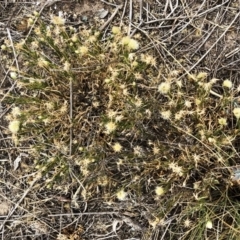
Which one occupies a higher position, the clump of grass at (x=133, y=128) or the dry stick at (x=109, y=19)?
the dry stick at (x=109, y=19)

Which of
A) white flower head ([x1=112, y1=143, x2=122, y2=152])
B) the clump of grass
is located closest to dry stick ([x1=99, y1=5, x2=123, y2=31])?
the clump of grass

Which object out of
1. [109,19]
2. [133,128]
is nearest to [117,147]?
[133,128]

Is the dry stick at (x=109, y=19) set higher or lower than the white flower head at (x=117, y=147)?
higher

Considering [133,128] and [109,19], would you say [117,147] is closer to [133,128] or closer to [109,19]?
[133,128]

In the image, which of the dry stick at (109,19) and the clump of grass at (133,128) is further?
the dry stick at (109,19)

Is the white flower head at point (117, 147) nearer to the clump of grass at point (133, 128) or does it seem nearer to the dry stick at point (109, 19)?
the clump of grass at point (133, 128)

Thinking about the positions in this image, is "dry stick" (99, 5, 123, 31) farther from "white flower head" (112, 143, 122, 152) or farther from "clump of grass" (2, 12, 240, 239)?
"white flower head" (112, 143, 122, 152)

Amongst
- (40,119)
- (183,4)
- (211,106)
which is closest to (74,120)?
(40,119)

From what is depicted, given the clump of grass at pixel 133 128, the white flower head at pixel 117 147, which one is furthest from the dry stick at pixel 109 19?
the white flower head at pixel 117 147

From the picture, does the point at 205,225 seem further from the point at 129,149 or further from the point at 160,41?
the point at 160,41
